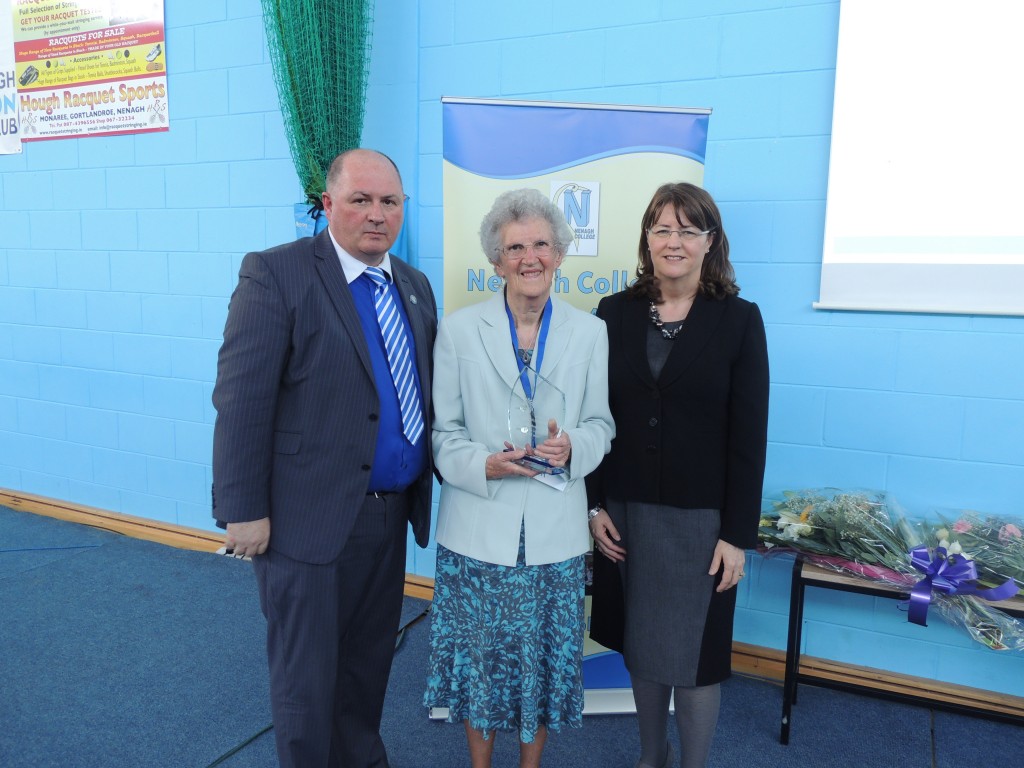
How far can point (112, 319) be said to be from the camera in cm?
387

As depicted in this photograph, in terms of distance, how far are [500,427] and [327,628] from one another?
64 centimetres

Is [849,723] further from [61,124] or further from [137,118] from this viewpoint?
[61,124]

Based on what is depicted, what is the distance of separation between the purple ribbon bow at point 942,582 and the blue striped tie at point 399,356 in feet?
4.97

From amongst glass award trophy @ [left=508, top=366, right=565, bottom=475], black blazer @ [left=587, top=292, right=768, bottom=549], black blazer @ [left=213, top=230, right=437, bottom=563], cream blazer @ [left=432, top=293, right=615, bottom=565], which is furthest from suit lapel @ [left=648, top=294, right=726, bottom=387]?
black blazer @ [left=213, top=230, right=437, bottom=563]

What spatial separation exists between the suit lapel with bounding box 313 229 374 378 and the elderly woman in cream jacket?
0.19m

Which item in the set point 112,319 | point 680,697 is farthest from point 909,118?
point 112,319

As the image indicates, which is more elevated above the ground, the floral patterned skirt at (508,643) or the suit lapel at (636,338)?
the suit lapel at (636,338)

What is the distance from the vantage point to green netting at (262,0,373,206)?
9.29 feet

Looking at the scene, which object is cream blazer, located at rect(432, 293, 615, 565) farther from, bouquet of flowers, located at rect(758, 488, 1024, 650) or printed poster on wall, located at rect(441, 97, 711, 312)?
bouquet of flowers, located at rect(758, 488, 1024, 650)

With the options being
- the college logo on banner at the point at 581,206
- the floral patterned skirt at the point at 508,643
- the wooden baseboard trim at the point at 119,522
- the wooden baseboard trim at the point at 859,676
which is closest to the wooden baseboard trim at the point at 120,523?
the wooden baseboard trim at the point at 119,522

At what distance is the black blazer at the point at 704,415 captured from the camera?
5.73ft

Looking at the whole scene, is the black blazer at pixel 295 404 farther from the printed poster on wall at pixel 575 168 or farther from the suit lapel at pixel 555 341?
the printed poster on wall at pixel 575 168

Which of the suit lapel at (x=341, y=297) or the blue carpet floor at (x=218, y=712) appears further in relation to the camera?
the blue carpet floor at (x=218, y=712)

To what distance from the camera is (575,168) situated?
225 cm
